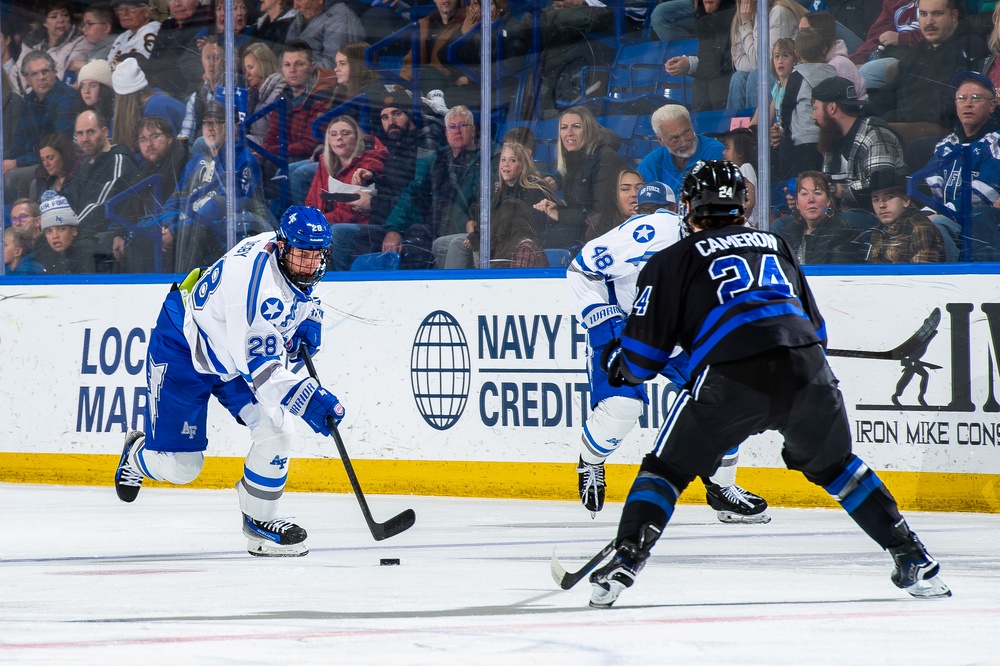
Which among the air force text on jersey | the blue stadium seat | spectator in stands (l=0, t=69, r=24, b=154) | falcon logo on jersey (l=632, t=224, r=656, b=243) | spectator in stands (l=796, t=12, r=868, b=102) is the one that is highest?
spectator in stands (l=796, t=12, r=868, b=102)

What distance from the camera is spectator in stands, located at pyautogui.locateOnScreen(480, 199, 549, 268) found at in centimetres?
686

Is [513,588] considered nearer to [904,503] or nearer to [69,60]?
[904,503]

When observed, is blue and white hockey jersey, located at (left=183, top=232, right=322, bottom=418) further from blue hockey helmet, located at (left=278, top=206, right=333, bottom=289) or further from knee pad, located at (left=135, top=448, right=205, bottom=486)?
knee pad, located at (left=135, top=448, right=205, bottom=486)

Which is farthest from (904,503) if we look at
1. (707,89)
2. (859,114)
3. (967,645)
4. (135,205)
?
(135,205)

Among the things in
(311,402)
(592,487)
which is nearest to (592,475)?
(592,487)

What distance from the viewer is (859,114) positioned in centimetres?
618

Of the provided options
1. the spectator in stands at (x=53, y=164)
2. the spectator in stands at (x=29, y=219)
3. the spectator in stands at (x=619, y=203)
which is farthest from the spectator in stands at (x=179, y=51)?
the spectator in stands at (x=619, y=203)

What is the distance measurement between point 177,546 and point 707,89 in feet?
11.3

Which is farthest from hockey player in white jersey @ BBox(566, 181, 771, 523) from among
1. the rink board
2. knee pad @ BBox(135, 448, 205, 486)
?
knee pad @ BBox(135, 448, 205, 486)

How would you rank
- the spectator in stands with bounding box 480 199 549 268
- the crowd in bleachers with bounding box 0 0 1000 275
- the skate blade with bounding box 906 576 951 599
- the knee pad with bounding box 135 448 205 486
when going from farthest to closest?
the spectator in stands with bounding box 480 199 549 268 → the crowd in bleachers with bounding box 0 0 1000 275 → the knee pad with bounding box 135 448 205 486 → the skate blade with bounding box 906 576 951 599

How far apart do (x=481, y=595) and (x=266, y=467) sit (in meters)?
1.28

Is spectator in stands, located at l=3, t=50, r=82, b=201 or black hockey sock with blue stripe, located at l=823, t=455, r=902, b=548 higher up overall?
spectator in stands, located at l=3, t=50, r=82, b=201

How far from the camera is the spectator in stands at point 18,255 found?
7.80 m

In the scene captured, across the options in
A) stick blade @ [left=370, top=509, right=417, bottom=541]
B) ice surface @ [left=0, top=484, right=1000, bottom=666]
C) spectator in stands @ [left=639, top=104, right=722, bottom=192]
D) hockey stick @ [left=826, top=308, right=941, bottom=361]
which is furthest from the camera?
spectator in stands @ [left=639, top=104, right=722, bottom=192]
